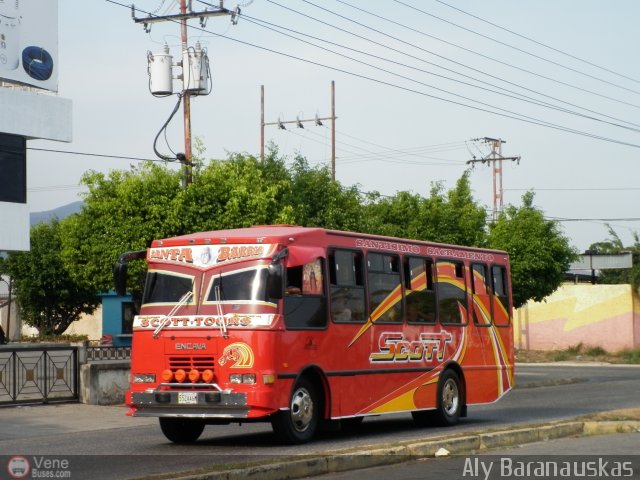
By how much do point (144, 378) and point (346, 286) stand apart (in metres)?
3.21

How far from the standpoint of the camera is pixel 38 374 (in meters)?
23.1

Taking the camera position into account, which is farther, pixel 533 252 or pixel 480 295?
pixel 533 252

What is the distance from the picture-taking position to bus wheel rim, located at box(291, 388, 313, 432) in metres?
15.7

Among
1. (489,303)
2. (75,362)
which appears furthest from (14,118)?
(489,303)

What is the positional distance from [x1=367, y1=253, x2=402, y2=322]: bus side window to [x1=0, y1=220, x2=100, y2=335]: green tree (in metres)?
50.0

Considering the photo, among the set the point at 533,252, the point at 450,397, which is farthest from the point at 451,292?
the point at 533,252

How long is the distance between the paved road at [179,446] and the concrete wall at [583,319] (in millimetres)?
28974

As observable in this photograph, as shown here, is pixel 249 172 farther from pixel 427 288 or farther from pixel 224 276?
pixel 224 276

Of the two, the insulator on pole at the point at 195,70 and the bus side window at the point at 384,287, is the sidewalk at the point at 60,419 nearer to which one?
the bus side window at the point at 384,287

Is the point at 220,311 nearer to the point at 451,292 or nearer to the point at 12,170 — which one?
the point at 451,292

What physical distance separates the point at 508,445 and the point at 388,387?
11.7 ft

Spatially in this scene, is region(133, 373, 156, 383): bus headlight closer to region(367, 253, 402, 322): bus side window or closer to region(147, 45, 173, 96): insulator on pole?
region(367, 253, 402, 322): bus side window

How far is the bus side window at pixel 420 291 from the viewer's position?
18.7 m

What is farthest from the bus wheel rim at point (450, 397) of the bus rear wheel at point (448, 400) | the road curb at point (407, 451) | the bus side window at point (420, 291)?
the road curb at point (407, 451)
